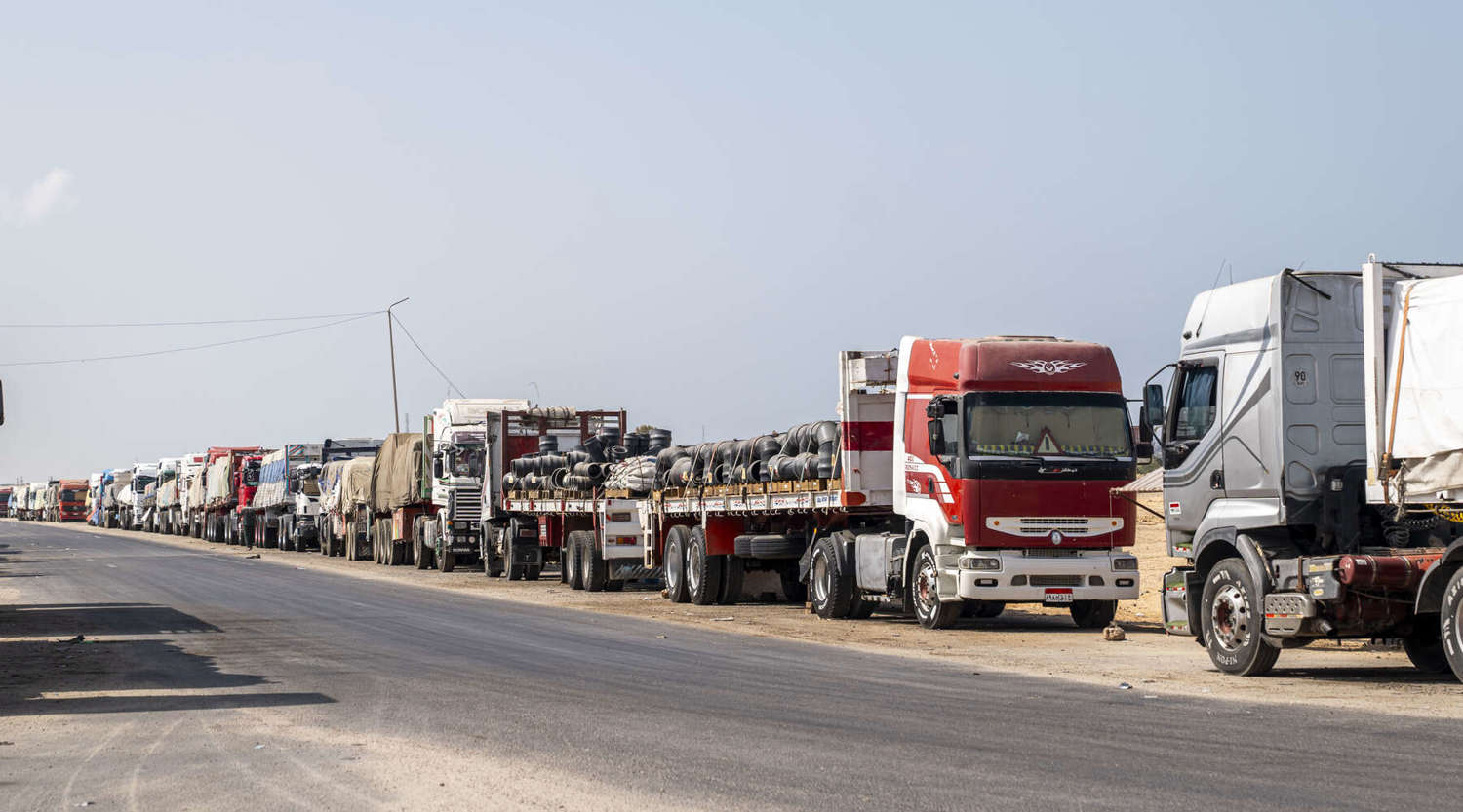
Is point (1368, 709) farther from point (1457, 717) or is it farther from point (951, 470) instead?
point (951, 470)

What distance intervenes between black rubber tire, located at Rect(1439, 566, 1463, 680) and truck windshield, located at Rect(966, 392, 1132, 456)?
6899 mm

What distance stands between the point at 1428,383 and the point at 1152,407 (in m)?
3.13

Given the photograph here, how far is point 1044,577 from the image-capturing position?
1892 centimetres

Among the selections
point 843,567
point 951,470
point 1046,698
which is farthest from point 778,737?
point 843,567

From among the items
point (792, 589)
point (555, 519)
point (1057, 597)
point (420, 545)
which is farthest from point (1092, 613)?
point (420, 545)

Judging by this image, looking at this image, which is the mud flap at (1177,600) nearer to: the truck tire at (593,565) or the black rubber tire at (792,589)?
the black rubber tire at (792,589)

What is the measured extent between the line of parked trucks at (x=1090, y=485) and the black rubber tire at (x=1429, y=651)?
0.02 m

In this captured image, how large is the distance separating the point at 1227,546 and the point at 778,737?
19.3 ft

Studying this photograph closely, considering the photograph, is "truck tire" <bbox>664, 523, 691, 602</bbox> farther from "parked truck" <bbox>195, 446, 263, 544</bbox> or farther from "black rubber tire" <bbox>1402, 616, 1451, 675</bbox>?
"parked truck" <bbox>195, 446, 263, 544</bbox>

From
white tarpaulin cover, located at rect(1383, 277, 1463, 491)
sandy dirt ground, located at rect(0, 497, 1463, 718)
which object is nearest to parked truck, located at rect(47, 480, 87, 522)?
sandy dirt ground, located at rect(0, 497, 1463, 718)

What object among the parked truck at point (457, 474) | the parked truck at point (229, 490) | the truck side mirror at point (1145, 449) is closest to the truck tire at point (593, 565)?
the parked truck at point (457, 474)

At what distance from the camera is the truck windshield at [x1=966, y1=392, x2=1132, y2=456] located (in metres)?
18.9

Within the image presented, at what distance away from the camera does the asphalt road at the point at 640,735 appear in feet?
27.5

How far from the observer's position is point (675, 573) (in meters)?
26.1
